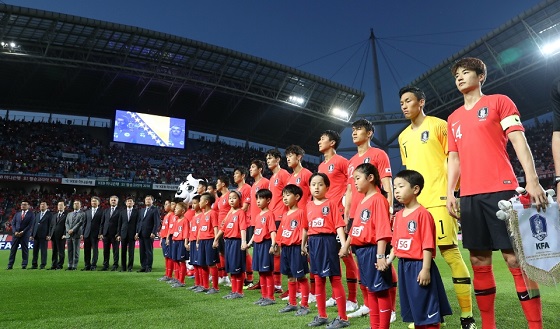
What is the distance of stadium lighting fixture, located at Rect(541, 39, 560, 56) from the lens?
22281mm

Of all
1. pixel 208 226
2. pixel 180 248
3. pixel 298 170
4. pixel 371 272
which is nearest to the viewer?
pixel 371 272

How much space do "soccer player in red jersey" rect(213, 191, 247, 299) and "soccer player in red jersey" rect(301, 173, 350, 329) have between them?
1.69 meters

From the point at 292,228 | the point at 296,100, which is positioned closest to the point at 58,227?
the point at 292,228

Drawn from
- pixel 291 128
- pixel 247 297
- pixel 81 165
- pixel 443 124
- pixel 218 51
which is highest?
pixel 218 51

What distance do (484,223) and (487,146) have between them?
0.58 metres

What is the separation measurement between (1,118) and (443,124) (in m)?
33.4

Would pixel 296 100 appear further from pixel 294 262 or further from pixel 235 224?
pixel 294 262

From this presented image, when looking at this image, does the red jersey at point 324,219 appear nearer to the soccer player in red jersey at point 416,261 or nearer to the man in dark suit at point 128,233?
the soccer player in red jersey at point 416,261

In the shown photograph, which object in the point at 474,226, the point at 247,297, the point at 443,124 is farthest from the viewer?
the point at 247,297

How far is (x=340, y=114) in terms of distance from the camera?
31.7m

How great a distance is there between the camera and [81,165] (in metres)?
27.7

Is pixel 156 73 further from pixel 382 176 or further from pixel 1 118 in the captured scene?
pixel 382 176

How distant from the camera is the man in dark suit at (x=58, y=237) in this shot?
435 inches

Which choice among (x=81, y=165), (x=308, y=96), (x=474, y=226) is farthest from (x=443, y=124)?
(x=81, y=165)
